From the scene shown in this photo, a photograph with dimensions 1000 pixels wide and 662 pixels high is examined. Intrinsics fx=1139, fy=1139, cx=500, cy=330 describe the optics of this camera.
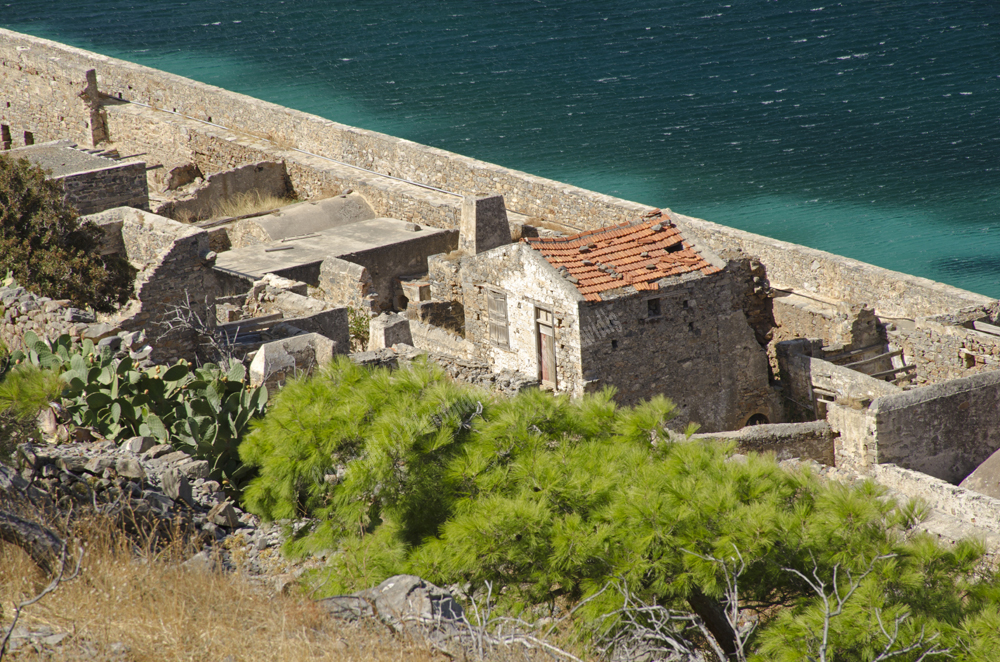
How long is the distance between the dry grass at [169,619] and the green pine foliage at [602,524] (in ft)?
2.91

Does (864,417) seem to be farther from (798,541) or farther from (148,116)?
(148,116)

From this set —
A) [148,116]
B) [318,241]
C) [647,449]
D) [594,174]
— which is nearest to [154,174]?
[148,116]

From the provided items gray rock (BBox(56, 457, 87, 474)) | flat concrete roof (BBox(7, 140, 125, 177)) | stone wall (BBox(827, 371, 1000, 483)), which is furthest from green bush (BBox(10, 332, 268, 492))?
flat concrete roof (BBox(7, 140, 125, 177))

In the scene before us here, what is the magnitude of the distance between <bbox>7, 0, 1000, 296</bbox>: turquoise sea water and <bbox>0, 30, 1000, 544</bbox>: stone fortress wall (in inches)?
A: 467

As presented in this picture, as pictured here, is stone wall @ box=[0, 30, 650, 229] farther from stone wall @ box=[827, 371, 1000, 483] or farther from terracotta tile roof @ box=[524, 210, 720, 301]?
stone wall @ box=[827, 371, 1000, 483]

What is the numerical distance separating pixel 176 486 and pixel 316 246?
14019 mm

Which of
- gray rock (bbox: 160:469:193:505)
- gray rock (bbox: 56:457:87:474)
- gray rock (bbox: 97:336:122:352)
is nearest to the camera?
Result: gray rock (bbox: 56:457:87:474)

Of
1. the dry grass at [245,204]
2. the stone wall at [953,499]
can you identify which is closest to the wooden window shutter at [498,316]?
the stone wall at [953,499]

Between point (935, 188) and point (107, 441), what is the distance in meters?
34.9

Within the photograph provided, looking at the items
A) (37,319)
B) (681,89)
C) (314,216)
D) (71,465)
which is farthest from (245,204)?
(681,89)

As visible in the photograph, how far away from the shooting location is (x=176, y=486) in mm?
8469

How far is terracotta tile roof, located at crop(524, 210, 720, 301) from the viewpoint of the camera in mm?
14141

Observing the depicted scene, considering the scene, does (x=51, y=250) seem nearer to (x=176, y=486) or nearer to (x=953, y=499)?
(x=176, y=486)

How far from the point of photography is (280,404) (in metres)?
8.69
